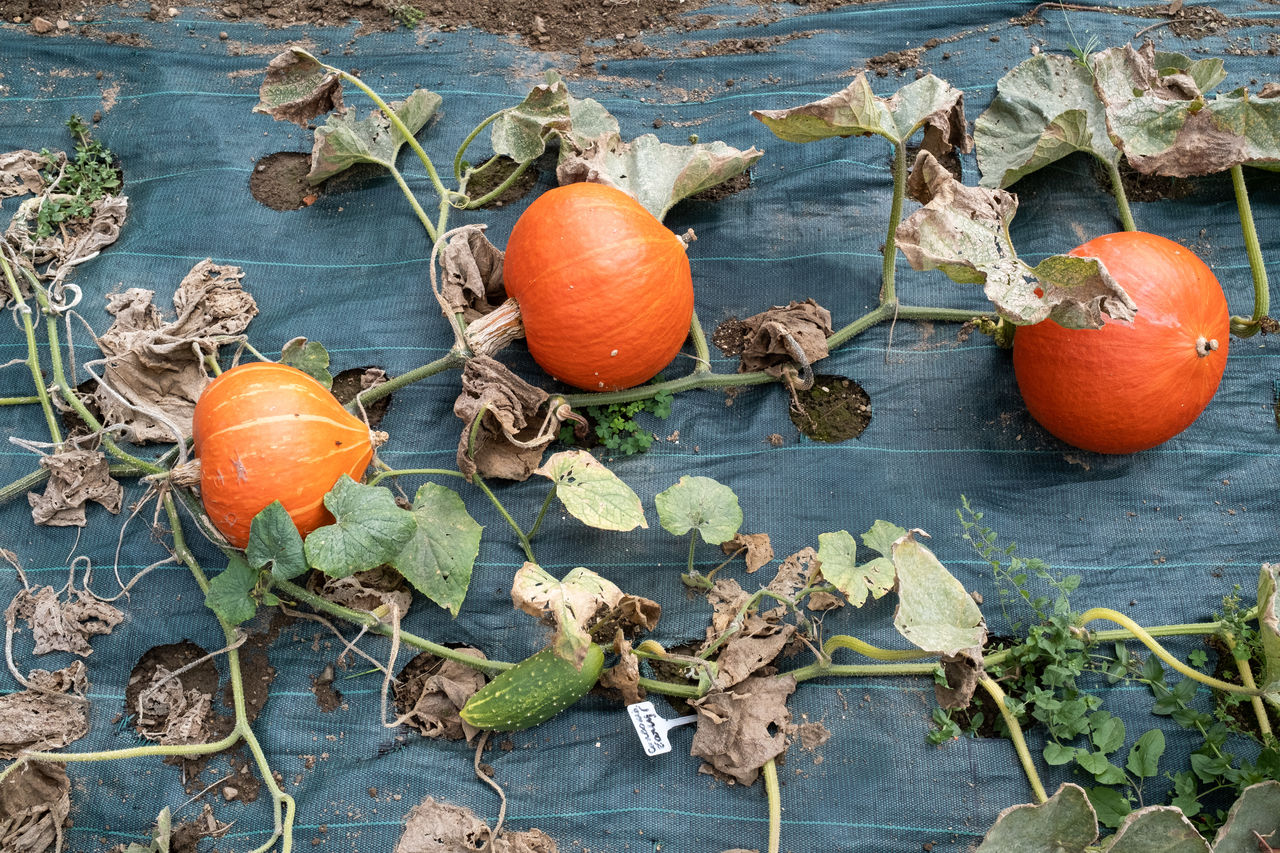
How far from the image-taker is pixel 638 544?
272 cm

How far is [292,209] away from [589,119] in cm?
109

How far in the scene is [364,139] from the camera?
3182 millimetres

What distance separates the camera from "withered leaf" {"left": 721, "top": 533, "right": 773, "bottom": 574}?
8.61 feet

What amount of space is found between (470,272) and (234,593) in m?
1.14

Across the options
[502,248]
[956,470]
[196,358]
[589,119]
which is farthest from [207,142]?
[956,470]

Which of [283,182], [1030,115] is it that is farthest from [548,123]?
[1030,115]

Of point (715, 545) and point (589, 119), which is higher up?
point (589, 119)

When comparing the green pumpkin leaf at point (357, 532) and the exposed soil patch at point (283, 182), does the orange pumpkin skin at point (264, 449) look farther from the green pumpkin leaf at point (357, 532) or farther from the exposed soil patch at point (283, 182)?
the exposed soil patch at point (283, 182)

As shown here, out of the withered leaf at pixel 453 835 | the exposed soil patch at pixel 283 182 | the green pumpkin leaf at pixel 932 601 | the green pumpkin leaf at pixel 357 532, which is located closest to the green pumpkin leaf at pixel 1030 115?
the green pumpkin leaf at pixel 932 601

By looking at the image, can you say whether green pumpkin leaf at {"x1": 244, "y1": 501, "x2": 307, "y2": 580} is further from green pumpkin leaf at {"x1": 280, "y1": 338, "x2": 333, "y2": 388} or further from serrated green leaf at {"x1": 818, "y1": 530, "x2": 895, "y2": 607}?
Result: serrated green leaf at {"x1": 818, "y1": 530, "x2": 895, "y2": 607}

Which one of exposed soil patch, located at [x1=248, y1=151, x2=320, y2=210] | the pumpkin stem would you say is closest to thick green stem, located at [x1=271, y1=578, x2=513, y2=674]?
exposed soil patch, located at [x1=248, y1=151, x2=320, y2=210]

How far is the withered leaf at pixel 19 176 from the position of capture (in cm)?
323

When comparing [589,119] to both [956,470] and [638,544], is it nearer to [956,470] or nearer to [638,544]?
[638,544]

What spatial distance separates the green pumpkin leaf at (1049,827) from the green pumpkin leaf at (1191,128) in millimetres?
1755
